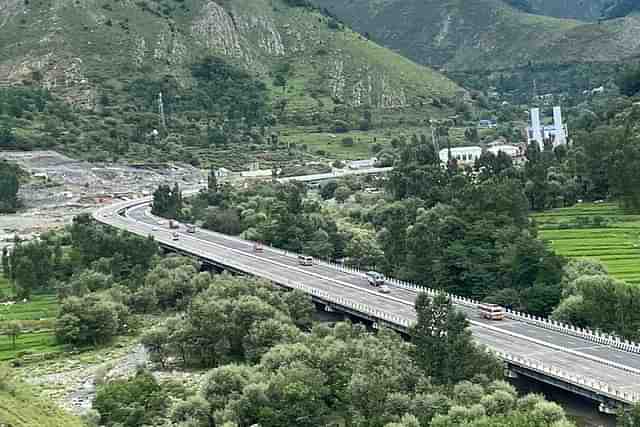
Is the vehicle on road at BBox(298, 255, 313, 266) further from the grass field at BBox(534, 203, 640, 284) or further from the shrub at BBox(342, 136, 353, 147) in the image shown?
the shrub at BBox(342, 136, 353, 147)

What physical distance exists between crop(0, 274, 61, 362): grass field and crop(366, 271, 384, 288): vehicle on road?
82.9 ft

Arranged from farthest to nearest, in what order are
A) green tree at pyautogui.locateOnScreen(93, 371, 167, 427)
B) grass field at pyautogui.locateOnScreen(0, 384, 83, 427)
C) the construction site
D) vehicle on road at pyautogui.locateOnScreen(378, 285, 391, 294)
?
1. the construction site
2. vehicle on road at pyautogui.locateOnScreen(378, 285, 391, 294)
3. green tree at pyautogui.locateOnScreen(93, 371, 167, 427)
4. grass field at pyautogui.locateOnScreen(0, 384, 83, 427)

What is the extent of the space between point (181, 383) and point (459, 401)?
64.6 ft

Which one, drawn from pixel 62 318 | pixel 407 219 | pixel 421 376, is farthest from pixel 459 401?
pixel 407 219

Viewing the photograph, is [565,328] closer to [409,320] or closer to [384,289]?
[409,320]

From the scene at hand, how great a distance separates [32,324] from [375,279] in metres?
27.6

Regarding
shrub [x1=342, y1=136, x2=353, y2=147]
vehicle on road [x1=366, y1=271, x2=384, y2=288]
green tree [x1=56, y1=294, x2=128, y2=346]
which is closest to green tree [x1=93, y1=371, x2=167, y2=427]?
green tree [x1=56, y1=294, x2=128, y2=346]

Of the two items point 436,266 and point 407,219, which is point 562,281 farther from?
point 407,219

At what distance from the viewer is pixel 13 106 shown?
18562cm

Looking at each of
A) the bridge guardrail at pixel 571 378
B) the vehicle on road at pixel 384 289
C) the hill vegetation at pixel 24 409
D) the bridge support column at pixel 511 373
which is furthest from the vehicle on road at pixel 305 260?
the hill vegetation at pixel 24 409

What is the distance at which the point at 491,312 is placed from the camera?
6128 centimetres

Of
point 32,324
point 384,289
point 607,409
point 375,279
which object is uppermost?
point 375,279

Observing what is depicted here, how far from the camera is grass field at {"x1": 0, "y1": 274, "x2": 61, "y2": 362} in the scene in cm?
6506

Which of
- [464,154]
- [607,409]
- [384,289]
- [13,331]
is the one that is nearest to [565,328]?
[607,409]
